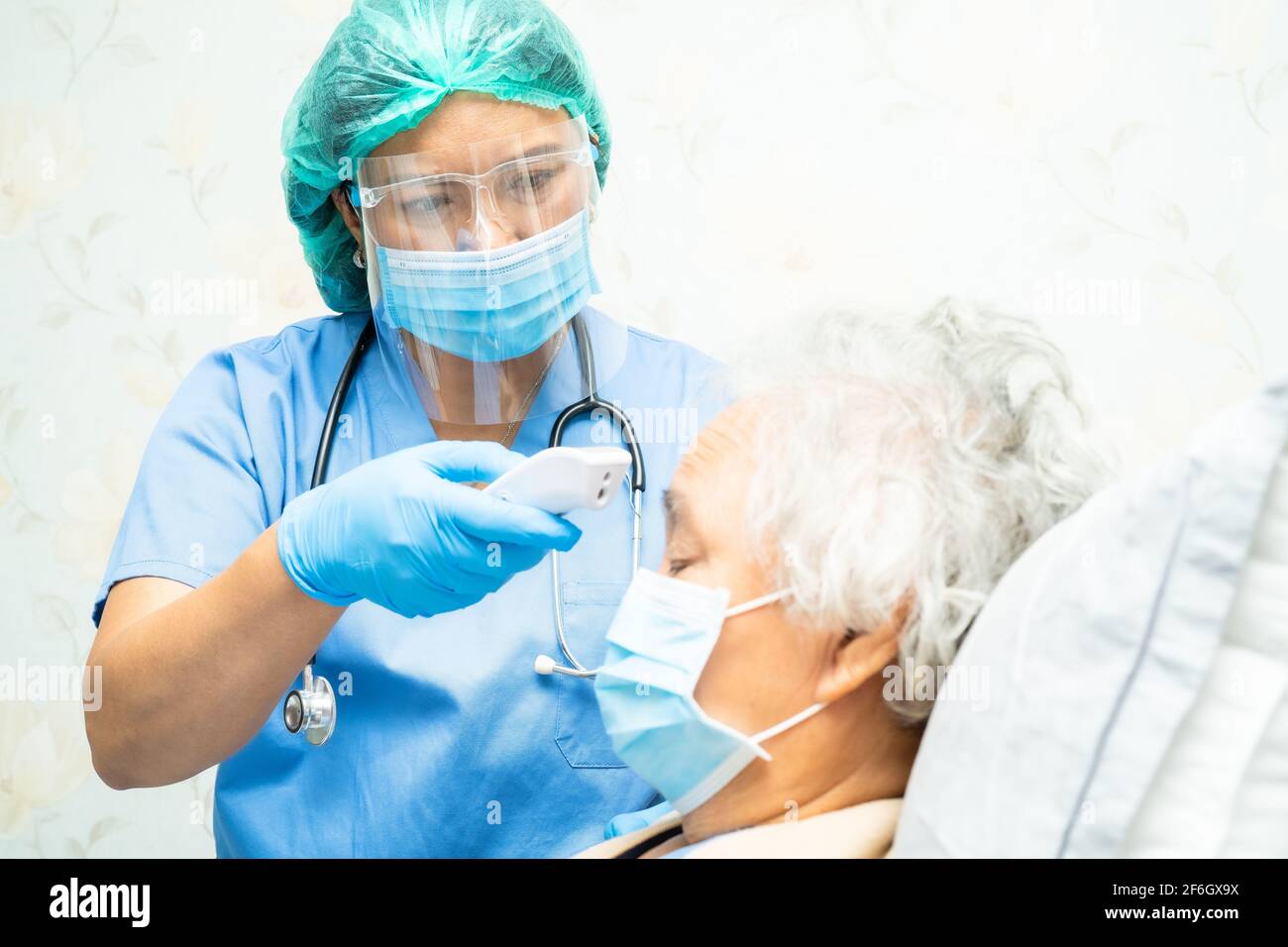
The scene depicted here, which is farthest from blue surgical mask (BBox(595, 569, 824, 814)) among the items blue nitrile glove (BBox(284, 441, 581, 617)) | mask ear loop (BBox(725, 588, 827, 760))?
blue nitrile glove (BBox(284, 441, 581, 617))

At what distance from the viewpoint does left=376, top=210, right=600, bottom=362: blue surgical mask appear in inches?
47.5

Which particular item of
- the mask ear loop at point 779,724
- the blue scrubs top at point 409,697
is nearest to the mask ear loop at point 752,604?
the mask ear loop at point 779,724

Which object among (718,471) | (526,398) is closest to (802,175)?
(526,398)

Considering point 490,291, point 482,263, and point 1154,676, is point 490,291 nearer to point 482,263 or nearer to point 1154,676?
point 482,263

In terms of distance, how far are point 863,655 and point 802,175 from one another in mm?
1051

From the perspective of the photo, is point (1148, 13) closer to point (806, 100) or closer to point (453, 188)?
point (806, 100)

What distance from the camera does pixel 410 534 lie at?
997mm

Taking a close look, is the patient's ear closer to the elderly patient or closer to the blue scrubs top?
the elderly patient

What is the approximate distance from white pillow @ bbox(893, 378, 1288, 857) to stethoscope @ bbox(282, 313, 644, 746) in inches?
21.7

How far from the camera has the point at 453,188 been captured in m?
1.20

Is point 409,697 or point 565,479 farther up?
point 565,479

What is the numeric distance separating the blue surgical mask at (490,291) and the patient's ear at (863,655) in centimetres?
57

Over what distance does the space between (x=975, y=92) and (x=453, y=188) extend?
3.10 ft

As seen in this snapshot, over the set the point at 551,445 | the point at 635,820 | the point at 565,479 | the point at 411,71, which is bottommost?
the point at 635,820
